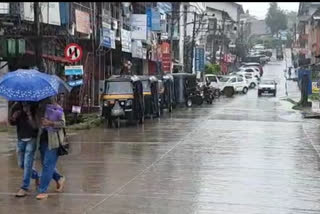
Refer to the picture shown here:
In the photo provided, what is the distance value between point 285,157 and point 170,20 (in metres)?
50.3

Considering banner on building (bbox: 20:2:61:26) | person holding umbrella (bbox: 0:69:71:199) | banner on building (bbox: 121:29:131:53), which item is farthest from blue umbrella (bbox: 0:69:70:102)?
banner on building (bbox: 121:29:131:53)

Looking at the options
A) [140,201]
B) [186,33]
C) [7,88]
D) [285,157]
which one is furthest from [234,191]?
[186,33]

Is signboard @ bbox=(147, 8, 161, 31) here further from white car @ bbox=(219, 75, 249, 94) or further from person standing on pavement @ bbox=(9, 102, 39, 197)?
person standing on pavement @ bbox=(9, 102, 39, 197)

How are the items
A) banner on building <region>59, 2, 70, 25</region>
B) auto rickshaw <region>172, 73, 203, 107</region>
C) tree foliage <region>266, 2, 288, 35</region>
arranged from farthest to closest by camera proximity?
tree foliage <region>266, 2, 288, 35</region>, auto rickshaw <region>172, 73, 203, 107</region>, banner on building <region>59, 2, 70, 25</region>

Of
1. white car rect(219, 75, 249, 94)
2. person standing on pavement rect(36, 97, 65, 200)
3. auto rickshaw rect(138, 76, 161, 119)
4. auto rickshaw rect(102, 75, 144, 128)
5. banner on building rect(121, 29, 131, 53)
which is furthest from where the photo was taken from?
white car rect(219, 75, 249, 94)

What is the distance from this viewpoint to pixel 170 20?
65688mm

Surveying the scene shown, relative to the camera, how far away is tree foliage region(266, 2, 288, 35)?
170125 mm

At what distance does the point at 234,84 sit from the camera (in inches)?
2534

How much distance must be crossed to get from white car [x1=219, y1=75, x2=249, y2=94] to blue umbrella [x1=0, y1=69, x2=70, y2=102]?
171 feet

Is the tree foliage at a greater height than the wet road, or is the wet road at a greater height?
the tree foliage

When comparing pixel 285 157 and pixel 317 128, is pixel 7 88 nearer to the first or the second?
pixel 285 157

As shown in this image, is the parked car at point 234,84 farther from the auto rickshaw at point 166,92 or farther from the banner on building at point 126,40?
the banner on building at point 126,40

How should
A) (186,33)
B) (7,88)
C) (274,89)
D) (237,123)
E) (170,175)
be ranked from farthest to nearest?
(186,33), (274,89), (237,123), (170,175), (7,88)

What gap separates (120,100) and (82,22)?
22.0 feet
